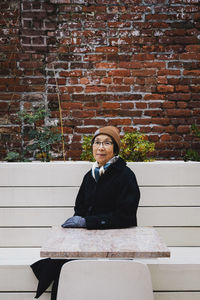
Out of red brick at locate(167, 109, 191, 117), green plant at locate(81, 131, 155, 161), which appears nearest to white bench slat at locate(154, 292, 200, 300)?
green plant at locate(81, 131, 155, 161)

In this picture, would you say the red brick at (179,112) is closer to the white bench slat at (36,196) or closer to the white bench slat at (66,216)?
the white bench slat at (66,216)

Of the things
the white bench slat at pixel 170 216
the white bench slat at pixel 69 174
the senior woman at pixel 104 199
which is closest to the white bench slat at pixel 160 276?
the senior woman at pixel 104 199

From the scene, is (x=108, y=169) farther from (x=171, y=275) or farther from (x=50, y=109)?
(x=50, y=109)

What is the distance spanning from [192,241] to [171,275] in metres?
0.60

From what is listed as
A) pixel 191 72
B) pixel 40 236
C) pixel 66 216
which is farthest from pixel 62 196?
pixel 191 72

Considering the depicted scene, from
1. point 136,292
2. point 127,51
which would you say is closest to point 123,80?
point 127,51

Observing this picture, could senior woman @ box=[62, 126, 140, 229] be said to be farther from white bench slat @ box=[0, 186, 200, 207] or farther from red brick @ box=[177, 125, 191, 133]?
red brick @ box=[177, 125, 191, 133]

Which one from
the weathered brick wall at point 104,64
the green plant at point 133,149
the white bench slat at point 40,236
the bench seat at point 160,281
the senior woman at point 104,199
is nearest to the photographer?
the senior woman at point 104,199

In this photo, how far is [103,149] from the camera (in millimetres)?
2389

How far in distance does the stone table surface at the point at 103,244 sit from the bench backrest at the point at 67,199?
0.88 m

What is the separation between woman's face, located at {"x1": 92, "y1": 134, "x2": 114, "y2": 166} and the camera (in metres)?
2.39

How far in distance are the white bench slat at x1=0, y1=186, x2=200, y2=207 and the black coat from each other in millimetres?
494

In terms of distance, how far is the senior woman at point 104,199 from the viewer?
212 centimetres

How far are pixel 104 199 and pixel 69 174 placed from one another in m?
0.70
